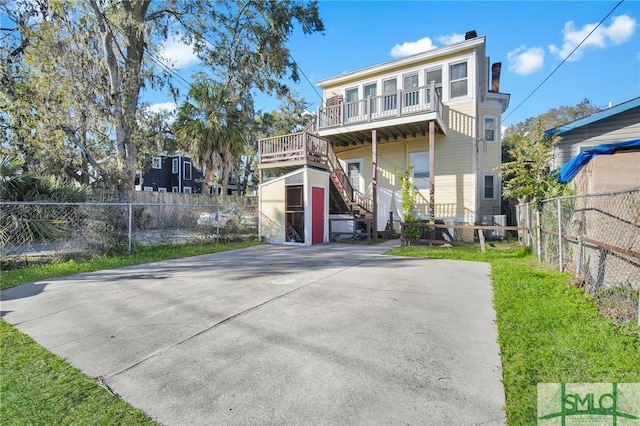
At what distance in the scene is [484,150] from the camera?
15.0 m

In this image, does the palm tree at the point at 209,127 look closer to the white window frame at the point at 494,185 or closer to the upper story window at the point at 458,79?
the upper story window at the point at 458,79

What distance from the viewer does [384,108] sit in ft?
40.5

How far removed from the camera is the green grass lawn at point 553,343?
2414mm

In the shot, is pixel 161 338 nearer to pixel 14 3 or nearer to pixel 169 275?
pixel 169 275

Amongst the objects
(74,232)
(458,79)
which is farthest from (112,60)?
(458,79)

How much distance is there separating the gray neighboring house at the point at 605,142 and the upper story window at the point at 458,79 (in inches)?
161

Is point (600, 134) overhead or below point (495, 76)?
below

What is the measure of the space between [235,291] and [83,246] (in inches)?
220

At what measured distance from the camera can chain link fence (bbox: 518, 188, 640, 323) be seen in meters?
4.11

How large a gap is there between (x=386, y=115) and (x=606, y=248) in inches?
360

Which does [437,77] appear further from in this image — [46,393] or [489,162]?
[46,393]

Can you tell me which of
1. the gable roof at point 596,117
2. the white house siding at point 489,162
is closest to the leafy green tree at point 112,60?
the white house siding at point 489,162

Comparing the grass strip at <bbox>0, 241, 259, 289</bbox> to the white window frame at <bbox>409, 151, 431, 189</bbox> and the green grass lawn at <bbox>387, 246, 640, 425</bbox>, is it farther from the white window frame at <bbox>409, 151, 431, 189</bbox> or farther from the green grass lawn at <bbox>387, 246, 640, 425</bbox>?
the green grass lawn at <bbox>387, 246, 640, 425</bbox>

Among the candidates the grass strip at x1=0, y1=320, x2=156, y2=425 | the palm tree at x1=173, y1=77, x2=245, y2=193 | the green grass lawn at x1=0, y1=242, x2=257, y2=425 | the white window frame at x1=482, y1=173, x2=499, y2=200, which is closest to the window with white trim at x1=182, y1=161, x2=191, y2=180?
the palm tree at x1=173, y1=77, x2=245, y2=193
